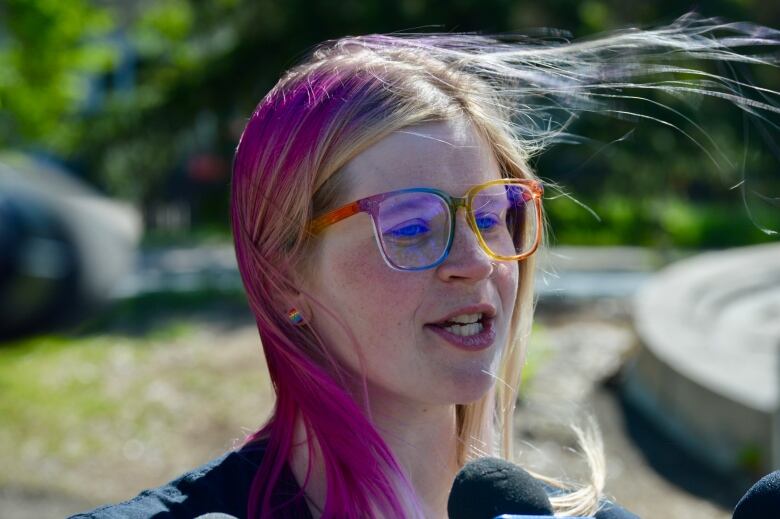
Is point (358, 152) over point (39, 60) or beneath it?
over

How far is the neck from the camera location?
1.57m

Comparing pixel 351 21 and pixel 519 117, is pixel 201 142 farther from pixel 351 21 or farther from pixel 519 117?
pixel 519 117

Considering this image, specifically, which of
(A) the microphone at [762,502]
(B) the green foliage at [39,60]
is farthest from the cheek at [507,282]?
(B) the green foliage at [39,60]

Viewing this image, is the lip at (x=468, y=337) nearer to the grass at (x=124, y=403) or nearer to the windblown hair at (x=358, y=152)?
the windblown hair at (x=358, y=152)

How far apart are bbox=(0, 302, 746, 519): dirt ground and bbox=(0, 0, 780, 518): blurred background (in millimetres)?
20

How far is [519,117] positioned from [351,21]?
9546 millimetres

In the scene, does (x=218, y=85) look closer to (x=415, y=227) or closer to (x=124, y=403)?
(x=124, y=403)

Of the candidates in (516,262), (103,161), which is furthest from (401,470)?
(103,161)

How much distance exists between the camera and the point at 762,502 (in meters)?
1.30

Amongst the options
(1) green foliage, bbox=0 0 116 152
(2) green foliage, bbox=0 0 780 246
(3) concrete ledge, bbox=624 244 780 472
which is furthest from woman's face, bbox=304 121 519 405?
(2) green foliage, bbox=0 0 780 246

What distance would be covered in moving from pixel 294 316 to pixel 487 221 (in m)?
0.31

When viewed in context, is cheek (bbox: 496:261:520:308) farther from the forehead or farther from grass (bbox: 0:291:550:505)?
grass (bbox: 0:291:550:505)

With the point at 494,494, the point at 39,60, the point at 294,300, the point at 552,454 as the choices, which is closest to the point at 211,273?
the point at 39,60

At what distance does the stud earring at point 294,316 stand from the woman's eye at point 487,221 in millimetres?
293
